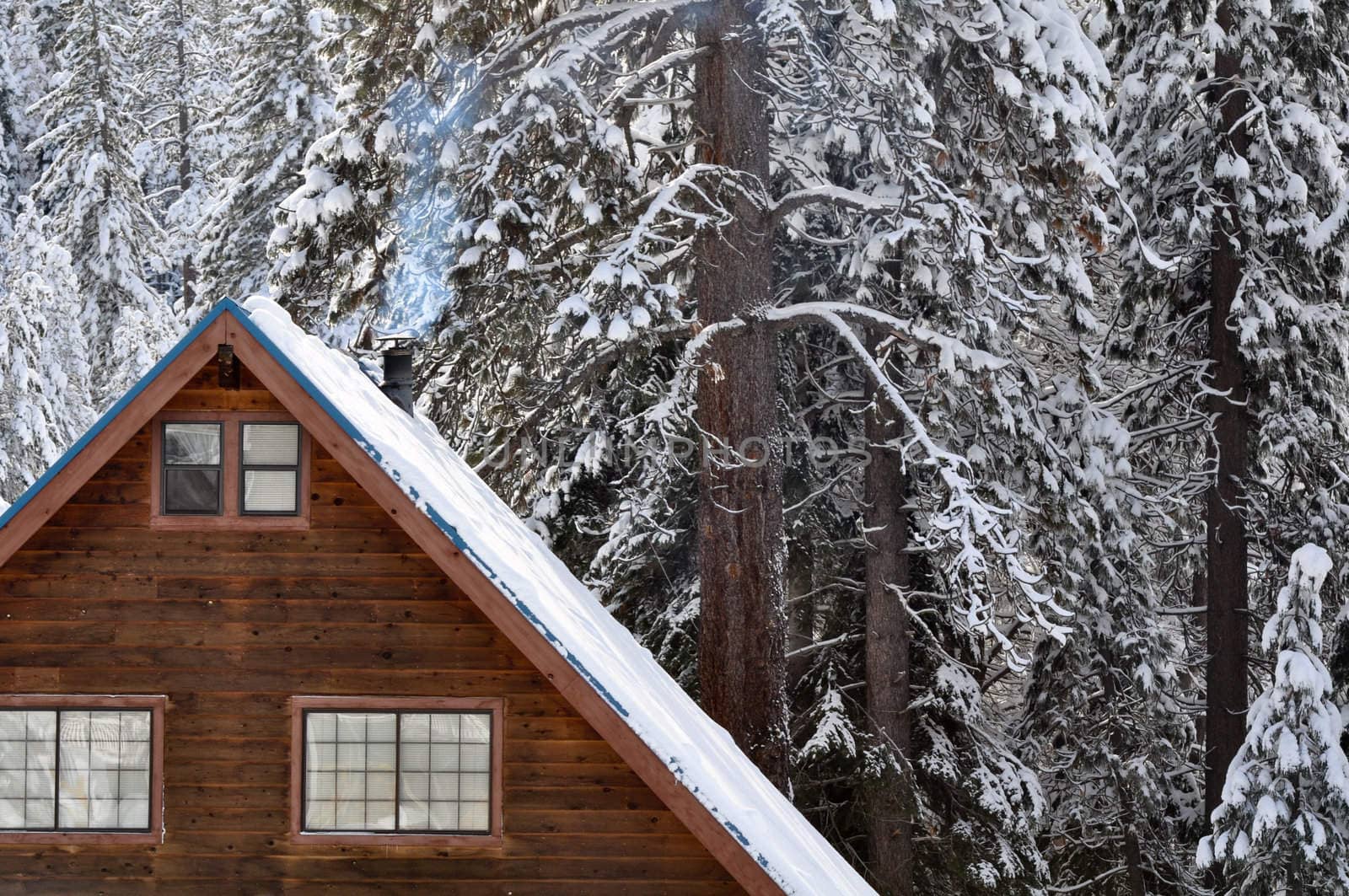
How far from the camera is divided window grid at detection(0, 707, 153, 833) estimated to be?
10.2 meters

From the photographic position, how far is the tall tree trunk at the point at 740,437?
13898 mm

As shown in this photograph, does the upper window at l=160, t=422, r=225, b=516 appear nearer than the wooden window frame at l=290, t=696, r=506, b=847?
No

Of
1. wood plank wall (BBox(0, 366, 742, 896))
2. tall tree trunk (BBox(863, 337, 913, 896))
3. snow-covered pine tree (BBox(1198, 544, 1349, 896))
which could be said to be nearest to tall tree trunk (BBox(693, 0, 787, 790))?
tall tree trunk (BBox(863, 337, 913, 896))

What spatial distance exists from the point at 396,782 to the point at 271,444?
8.09ft

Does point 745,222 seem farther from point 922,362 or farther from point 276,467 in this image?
point 276,467

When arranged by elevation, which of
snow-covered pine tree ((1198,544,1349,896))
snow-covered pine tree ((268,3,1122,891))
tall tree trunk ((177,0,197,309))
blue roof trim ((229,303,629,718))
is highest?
tall tree trunk ((177,0,197,309))

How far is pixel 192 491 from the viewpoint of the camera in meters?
10.3

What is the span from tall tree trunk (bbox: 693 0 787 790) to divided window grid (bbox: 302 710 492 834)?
4.16 meters

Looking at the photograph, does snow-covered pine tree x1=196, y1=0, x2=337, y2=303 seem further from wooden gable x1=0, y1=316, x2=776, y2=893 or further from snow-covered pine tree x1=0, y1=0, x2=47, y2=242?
wooden gable x1=0, y1=316, x2=776, y2=893

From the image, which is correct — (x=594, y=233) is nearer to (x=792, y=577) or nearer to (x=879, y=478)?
(x=879, y=478)

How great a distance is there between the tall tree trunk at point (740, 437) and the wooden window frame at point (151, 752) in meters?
5.36

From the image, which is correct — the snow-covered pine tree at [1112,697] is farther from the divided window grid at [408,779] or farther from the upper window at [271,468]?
the upper window at [271,468]

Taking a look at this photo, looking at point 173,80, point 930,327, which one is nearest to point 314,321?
point 930,327

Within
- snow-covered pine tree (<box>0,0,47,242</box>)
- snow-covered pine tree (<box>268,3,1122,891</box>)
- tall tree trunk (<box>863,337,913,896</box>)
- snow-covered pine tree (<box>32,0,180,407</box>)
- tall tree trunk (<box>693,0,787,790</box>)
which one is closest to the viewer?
snow-covered pine tree (<box>268,3,1122,891</box>)
